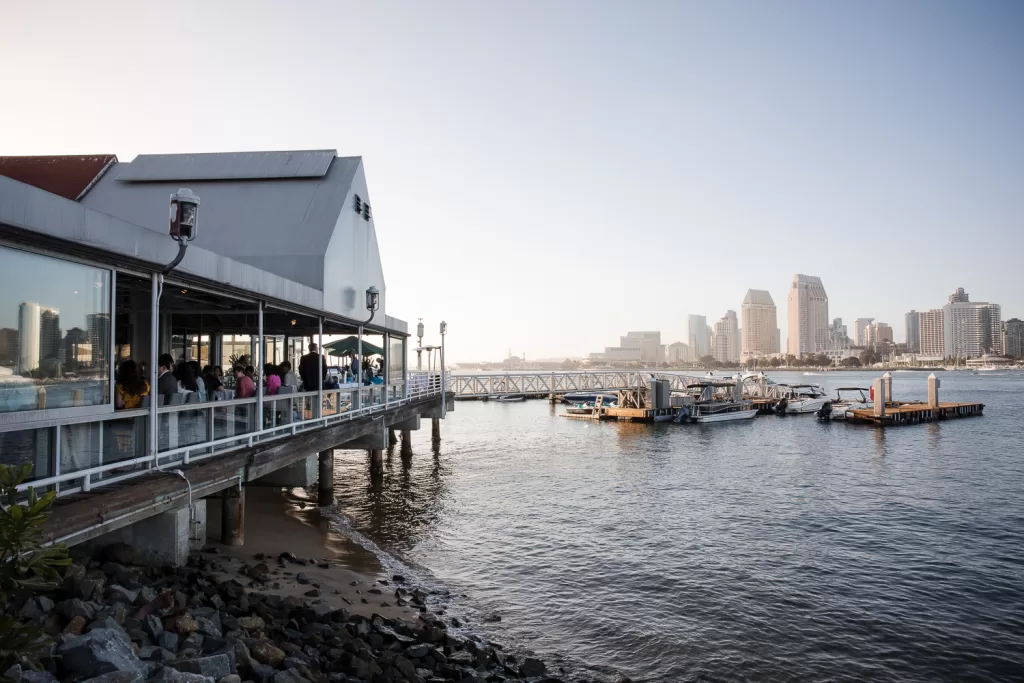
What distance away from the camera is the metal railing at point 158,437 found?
6.52m

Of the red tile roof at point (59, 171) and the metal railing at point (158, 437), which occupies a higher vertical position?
the red tile roof at point (59, 171)

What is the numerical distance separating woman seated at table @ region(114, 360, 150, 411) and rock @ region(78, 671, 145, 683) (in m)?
4.26

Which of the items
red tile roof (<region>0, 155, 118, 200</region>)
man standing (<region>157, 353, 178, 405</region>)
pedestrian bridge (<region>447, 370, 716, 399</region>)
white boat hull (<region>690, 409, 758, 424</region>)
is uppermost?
red tile roof (<region>0, 155, 118, 200</region>)

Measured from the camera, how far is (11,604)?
17.4 ft

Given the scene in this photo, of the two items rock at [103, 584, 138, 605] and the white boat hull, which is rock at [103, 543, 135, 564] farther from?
the white boat hull

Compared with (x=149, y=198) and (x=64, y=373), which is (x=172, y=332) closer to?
(x=149, y=198)

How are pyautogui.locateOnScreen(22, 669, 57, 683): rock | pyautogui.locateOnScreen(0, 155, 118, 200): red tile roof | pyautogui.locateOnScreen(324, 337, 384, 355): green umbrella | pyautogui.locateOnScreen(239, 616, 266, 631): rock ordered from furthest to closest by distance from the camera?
pyautogui.locateOnScreen(324, 337, 384, 355): green umbrella, pyautogui.locateOnScreen(0, 155, 118, 200): red tile roof, pyautogui.locateOnScreen(239, 616, 266, 631): rock, pyautogui.locateOnScreen(22, 669, 57, 683): rock

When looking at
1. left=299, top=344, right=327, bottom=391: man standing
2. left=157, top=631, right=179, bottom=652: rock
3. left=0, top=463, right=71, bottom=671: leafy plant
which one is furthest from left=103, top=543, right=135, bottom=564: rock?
left=299, top=344, right=327, bottom=391: man standing

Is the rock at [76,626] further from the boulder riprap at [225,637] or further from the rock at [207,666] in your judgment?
the rock at [207,666]

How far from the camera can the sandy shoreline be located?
1032 centimetres

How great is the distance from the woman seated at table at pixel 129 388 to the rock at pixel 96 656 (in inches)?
147

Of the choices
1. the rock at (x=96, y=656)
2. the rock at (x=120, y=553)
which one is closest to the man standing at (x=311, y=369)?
the rock at (x=120, y=553)

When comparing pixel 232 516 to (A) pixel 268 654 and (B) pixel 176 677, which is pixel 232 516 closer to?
(A) pixel 268 654

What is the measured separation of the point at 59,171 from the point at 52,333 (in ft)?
64.5
